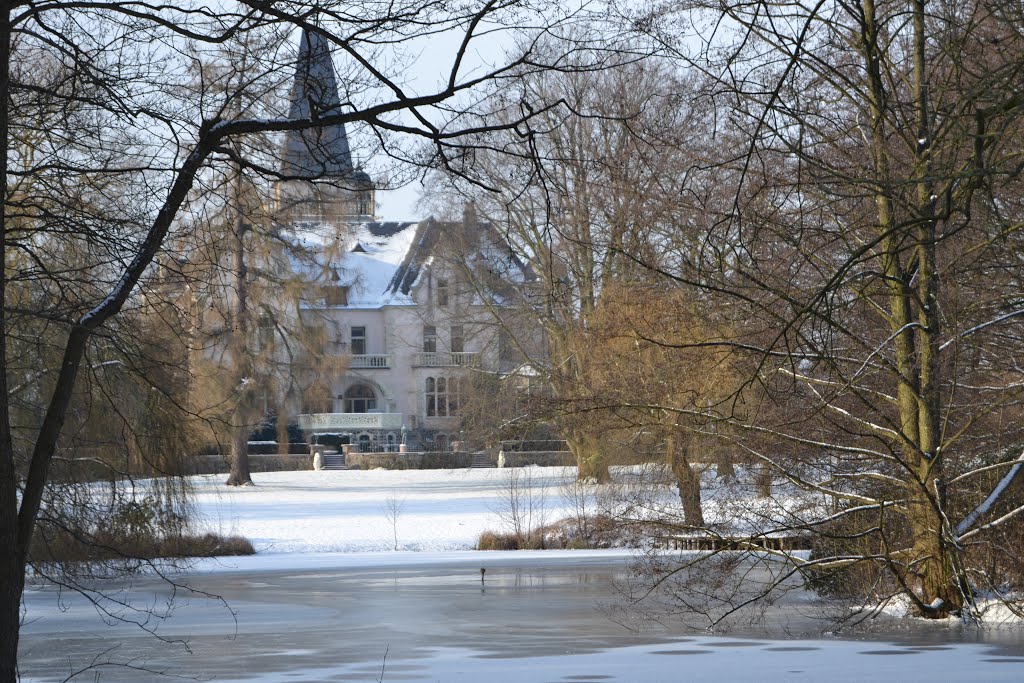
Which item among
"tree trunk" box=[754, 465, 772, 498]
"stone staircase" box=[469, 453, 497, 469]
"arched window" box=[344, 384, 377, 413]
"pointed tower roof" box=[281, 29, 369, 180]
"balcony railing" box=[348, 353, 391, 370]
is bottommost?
"tree trunk" box=[754, 465, 772, 498]

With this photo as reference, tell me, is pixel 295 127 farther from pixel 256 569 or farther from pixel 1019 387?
pixel 256 569

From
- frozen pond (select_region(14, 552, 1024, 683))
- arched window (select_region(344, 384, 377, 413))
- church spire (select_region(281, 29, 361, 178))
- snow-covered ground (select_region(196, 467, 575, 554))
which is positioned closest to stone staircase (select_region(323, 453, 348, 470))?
snow-covered ground (select_region(196, 467, 575, 554))

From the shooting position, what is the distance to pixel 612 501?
22.2m

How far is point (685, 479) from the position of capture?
1833 centimetres

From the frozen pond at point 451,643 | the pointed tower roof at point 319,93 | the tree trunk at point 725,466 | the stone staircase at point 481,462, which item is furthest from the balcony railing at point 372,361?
the pointed tower roof at point 319,93

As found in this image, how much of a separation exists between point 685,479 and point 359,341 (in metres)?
54.7

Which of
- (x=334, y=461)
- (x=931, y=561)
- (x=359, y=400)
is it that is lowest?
(x=931, y=561)

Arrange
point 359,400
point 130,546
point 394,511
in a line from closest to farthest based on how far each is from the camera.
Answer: point 130,546 → point 394,511 → point 359,400

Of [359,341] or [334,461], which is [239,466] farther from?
[359,341]

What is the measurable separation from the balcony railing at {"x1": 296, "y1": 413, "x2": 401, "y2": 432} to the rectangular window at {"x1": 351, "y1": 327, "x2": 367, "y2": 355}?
6384 mm

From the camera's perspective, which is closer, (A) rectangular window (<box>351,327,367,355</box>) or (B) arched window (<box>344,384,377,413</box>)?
(B) arched window (<box>344,384,377,413</box>)

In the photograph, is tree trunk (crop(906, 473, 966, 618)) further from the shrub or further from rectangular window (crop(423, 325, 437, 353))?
rectangular window (crop(423, 325, 437, 353))

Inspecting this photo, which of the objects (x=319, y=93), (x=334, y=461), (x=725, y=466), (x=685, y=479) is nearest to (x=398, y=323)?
(x=334, y=461)

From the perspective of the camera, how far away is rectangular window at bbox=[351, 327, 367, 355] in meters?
71.7
